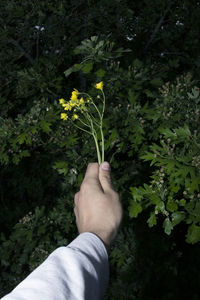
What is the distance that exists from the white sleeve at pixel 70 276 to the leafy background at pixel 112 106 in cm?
148

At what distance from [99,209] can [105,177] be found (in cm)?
28

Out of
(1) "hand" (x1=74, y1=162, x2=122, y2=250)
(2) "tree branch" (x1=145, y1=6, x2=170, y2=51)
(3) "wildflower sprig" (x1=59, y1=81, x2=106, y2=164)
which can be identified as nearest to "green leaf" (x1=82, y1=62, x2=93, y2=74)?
(3) "wildflower sprig" (x1=59, y1=81, x2=106, y2=164)

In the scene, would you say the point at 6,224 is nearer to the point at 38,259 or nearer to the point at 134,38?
the point at 38,259

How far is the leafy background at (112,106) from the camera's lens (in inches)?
103

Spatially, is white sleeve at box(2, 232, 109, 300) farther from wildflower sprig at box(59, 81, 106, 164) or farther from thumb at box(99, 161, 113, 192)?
wildflower sprig at box(59, 81, 106, 164)

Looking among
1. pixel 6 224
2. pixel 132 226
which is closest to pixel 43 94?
pixel 132 226

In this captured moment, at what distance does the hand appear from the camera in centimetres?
127

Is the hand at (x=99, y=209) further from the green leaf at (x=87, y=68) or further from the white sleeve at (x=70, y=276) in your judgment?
the green leaf at (x=87, y=68)

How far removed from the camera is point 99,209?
1343 millimetres

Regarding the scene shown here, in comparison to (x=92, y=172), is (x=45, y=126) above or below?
below

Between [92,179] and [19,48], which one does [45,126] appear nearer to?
[92,179]

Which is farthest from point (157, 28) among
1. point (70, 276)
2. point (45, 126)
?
point (70, 276)

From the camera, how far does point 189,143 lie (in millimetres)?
1861

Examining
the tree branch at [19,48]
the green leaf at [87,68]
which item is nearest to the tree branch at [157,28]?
the tree branch at [19,48]
